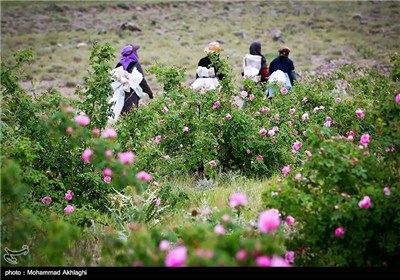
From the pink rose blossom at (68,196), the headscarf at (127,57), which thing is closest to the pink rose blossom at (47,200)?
the pink rose blossom at (68,196)

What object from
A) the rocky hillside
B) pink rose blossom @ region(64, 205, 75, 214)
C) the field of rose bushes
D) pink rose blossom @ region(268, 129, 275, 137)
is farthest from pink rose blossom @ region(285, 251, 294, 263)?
the rocky hillside

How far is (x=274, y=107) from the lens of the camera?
722cm

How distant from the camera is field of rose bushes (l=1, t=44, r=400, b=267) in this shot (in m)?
2.98

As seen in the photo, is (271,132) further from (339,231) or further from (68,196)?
(339,231)

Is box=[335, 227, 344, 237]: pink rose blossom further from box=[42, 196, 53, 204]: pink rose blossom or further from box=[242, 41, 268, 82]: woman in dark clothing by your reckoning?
box=[242, 41, 268, 82]: woman in dark clothing

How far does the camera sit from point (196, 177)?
21.3 feet

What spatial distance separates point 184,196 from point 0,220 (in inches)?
77.1

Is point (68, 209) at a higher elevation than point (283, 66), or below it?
higher

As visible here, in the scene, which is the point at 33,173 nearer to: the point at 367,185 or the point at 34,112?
the point at 34,112

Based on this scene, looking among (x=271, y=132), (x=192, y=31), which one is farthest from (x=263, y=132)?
(x=192, y=31)

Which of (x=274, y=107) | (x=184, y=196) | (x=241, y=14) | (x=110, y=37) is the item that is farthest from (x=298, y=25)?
(x=184, y=196)

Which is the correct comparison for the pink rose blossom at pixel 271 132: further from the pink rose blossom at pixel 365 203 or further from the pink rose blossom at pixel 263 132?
the pink rose blossom at pixel 365 203

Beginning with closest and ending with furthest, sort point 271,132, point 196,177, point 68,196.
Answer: point 68,196, point 271,132, point 196,177

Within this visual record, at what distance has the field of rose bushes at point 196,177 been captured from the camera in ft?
9.77
